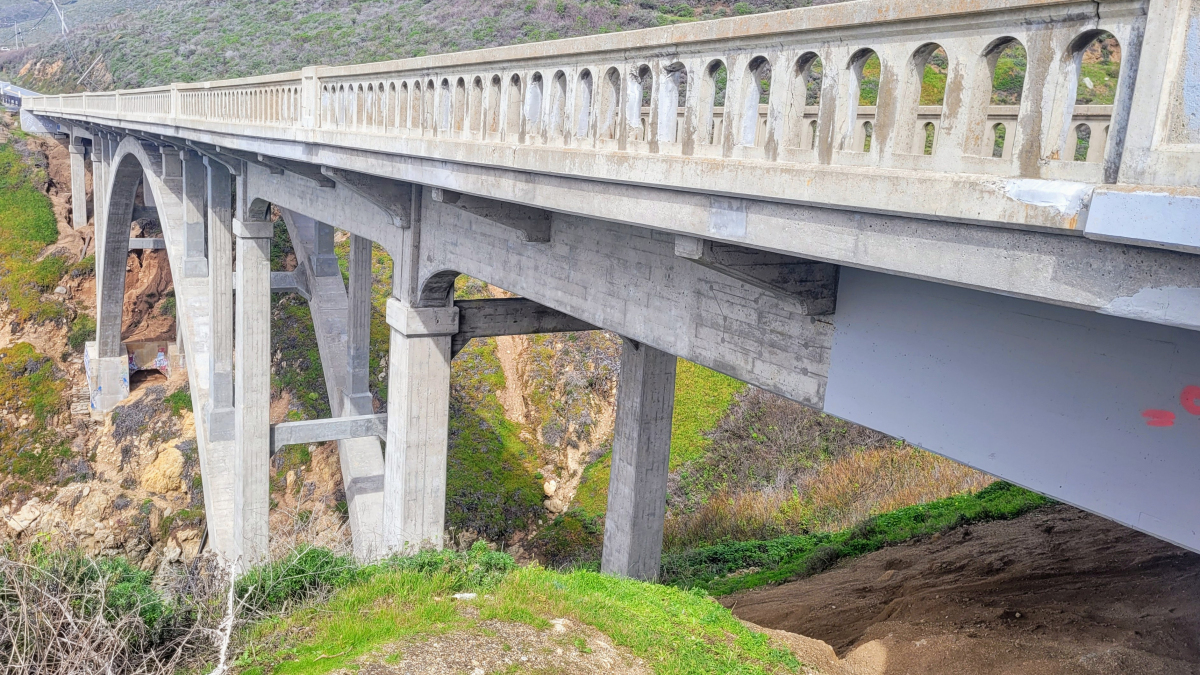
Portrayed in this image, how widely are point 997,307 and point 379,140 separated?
608 cm

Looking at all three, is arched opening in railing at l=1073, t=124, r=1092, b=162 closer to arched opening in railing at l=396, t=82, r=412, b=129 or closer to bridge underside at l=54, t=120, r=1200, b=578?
bridge underside at l=54, t=120, r=1200, b=578

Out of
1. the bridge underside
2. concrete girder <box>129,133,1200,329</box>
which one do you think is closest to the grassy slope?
the bridge underside

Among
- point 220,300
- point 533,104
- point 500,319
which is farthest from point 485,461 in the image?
point 533,104

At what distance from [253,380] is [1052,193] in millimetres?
16411

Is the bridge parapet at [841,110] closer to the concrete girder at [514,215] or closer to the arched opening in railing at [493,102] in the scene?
the arched opening in railing at [493,102]

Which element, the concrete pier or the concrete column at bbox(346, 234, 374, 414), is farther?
the concrete pier

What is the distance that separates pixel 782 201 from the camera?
4.04 meters

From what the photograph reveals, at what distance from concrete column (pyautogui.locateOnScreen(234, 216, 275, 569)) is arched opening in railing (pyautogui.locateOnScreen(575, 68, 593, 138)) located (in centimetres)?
1297

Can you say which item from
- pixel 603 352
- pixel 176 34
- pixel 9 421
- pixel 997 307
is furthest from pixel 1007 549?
pixel 176 34

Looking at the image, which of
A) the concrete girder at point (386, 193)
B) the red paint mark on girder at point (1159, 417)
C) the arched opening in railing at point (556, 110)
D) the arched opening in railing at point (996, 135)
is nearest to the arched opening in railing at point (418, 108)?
the arched opening in railing at point (556, 110)

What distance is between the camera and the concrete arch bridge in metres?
2.95

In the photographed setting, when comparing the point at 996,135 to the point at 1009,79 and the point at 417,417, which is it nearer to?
the point at 417,417

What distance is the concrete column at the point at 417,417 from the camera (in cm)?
1102

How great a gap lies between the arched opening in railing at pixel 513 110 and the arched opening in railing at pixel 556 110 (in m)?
0.58
